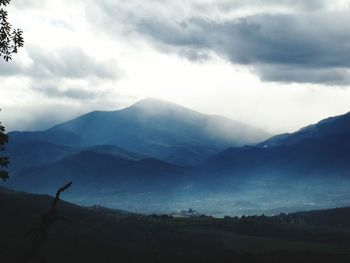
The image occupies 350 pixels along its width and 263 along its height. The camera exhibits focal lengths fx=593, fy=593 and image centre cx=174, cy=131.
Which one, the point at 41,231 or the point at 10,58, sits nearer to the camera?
the point at 41,231

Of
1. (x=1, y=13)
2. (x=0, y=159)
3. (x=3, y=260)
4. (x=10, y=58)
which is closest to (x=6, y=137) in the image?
(x=0, y=159)

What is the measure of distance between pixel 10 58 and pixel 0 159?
5.88 m

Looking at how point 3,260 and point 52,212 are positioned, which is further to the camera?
point 3,260

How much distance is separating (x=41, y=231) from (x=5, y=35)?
1450 centimetres

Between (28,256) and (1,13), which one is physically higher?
(1,13)

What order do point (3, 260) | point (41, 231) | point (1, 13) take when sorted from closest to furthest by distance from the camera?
1. point (41, 231)
2. point (1, 13)
3. point (3, 260)

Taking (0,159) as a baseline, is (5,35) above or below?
above

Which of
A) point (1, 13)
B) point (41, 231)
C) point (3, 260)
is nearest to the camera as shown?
point (41, 231)

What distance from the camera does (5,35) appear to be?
34156 mm

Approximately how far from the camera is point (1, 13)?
110 feet

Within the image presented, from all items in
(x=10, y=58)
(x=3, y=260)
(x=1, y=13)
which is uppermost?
(x=1, y=13)

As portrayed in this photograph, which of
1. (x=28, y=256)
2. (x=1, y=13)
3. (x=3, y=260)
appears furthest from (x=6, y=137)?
(x=3, y=260)

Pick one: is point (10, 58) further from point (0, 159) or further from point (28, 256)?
point (28, 256)

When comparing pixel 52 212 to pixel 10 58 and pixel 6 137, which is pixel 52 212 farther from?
Result: pixel 10 58
